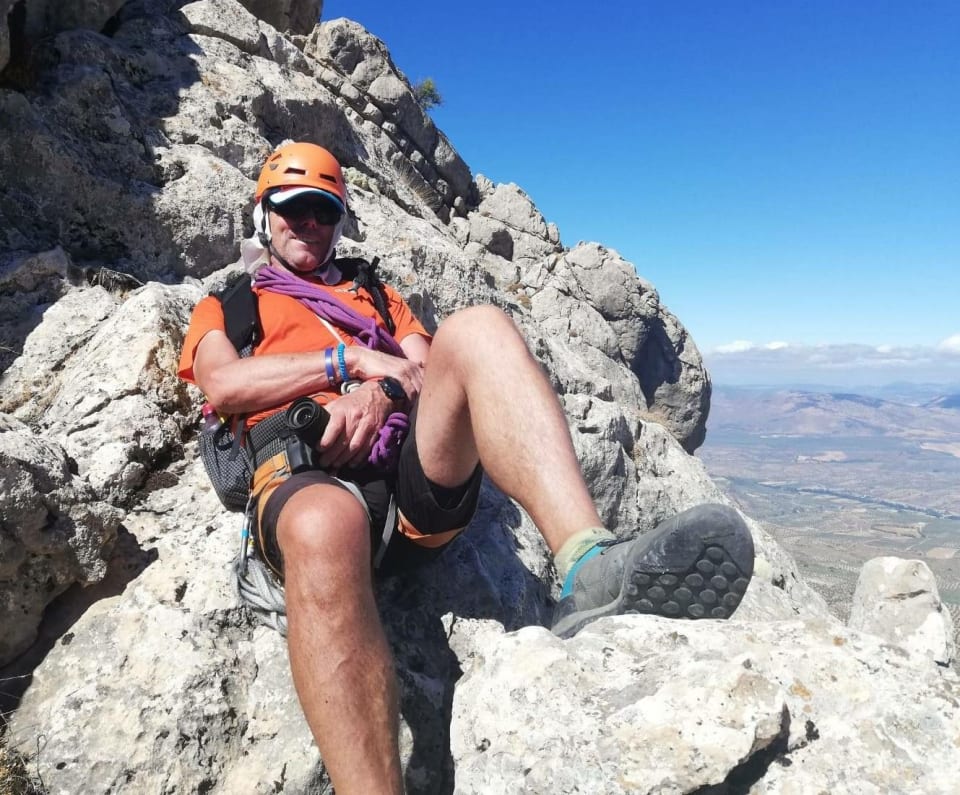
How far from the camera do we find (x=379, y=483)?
4129mm

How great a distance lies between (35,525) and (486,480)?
3.84 metres

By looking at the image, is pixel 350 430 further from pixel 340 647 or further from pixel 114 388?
pixel 114 388

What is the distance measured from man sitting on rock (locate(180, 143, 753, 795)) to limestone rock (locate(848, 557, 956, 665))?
5.02 feet

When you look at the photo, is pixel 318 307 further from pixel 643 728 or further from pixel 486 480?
pixel 643 728

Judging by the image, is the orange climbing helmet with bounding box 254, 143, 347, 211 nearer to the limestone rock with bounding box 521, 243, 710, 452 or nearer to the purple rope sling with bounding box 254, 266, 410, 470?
the purple rope sling with bounding box 254, 266, 410, 470

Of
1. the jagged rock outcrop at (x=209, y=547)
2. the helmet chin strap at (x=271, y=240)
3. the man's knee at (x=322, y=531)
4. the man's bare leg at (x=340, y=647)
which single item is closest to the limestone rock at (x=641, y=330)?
the jagged rock outcrop at (x=209, y=547)

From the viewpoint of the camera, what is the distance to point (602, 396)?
10055mm

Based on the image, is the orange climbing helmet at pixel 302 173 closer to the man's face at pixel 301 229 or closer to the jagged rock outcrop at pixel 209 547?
the man's face at pixel 301 229

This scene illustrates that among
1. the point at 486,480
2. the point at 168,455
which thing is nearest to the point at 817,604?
the point at 486,480

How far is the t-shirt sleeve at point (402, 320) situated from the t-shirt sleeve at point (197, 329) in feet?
4.62

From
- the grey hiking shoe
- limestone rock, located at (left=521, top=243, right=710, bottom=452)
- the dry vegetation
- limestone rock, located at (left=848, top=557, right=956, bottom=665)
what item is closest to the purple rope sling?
the grey hiking shoe

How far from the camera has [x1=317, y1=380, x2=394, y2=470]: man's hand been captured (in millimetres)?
4004

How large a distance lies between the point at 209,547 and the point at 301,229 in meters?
2.71

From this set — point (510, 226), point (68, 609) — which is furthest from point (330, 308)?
point (510, 226)
